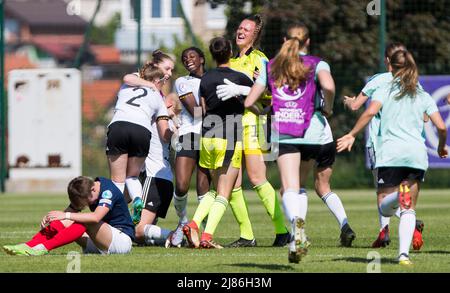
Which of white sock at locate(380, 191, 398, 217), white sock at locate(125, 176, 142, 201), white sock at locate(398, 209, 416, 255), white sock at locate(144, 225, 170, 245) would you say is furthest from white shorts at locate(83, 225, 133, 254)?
white sock at locate(398, 209, 416, 255)

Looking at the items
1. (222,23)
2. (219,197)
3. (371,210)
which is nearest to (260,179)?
(219,197)

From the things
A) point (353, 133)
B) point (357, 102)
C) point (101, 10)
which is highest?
point (101, 10)

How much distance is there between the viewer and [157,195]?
12.5 meters

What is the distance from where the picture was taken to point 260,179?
11.9 metres

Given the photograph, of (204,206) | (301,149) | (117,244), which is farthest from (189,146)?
(301,149)

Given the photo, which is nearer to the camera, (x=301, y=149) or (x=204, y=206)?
(x=301, y=149)

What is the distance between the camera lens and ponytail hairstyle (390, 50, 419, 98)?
32.6ft

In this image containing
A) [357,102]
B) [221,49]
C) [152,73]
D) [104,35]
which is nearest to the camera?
[357,102]

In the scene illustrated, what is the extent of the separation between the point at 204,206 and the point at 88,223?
1511 millimetres

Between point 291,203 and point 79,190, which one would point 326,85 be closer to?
point 291,203

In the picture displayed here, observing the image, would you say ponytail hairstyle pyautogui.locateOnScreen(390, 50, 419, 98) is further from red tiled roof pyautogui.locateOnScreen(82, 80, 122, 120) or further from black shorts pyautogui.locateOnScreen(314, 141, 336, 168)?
red tiled roof pyautogui.locateOnScreen(82, 80, 122, 120)

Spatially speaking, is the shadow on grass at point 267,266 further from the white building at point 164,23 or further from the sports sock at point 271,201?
the white building at point 164,23

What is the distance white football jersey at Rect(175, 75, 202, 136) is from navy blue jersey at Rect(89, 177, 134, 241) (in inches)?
57.5
